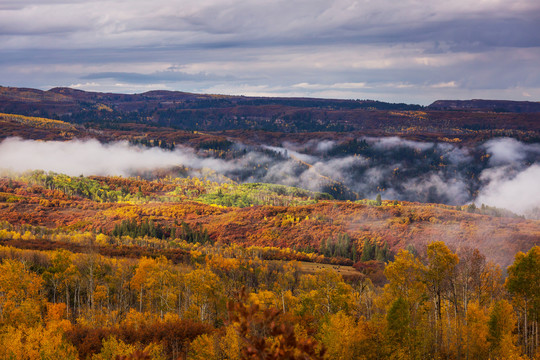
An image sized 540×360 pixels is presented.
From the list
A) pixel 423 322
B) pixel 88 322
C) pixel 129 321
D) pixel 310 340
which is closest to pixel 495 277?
pixel 423 322

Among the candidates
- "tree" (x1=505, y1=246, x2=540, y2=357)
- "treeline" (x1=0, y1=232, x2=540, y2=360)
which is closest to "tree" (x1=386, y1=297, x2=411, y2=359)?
"treeline" (x1=0, y1=232, x2=540, y2=360)

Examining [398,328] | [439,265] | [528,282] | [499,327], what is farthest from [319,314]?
[528,282]

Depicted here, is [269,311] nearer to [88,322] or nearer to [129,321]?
[129,321]

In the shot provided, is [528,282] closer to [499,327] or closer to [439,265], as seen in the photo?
[499,327]

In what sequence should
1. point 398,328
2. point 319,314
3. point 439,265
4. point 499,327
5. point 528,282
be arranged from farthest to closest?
point 319,314
point 528,282
point 439,265
point 499,327
point 398,328

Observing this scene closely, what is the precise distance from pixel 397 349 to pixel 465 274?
66.8ft

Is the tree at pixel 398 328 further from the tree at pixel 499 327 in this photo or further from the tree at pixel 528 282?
the tree at pixel 528 282

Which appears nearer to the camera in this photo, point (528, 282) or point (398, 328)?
point (398, 328)

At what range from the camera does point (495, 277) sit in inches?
3546

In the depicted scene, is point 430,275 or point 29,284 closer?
point 430,275

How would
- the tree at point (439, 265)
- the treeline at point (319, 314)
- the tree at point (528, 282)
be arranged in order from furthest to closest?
the tree at point (528, 282) → the tree at point (439, 265) → the treeline at point (319, 314)

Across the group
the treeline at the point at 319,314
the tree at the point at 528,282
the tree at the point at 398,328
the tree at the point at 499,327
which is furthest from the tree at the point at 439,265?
the tree at the point at 528,282

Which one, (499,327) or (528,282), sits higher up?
(528,282)

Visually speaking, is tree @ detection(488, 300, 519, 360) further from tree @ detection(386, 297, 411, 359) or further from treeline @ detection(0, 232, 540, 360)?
tree @ detection(386, 297, 411, 359)
